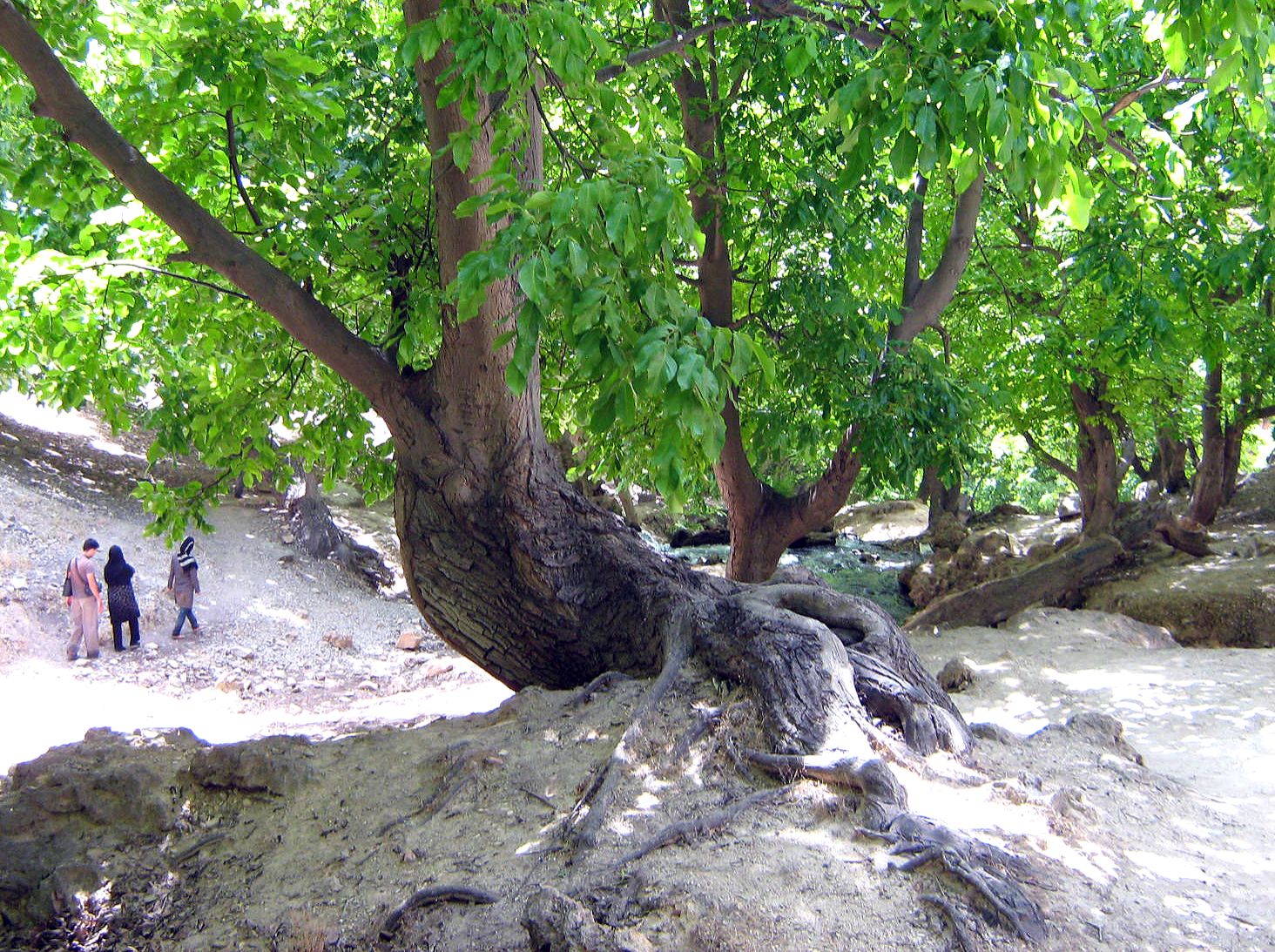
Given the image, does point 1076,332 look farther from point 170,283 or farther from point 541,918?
point 541,918

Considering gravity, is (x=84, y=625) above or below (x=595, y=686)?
below

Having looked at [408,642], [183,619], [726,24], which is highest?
[726,24]

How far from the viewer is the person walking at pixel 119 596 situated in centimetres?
1156

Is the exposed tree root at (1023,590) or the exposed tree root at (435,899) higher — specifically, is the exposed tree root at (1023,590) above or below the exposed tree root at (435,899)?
below

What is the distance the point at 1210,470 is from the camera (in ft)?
51.9

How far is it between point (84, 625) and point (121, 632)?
0.71 meters

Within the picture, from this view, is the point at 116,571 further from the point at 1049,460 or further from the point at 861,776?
the point at 1049,460

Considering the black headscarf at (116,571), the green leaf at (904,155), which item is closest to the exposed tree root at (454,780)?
the green leaf at (904,155)

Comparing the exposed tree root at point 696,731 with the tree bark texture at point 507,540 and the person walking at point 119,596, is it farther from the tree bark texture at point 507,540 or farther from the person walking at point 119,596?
the person walking at point 119,596

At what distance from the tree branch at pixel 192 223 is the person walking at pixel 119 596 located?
25.2 ft

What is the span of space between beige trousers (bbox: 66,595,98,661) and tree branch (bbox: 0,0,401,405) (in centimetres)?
734

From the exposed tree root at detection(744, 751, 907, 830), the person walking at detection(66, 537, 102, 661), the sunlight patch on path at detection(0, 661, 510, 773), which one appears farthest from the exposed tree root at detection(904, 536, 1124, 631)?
the person walking at detection(66, 537, 102, 661)

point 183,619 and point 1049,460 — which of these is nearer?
point 183,619

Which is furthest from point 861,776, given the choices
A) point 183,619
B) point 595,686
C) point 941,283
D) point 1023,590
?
point 183,619
